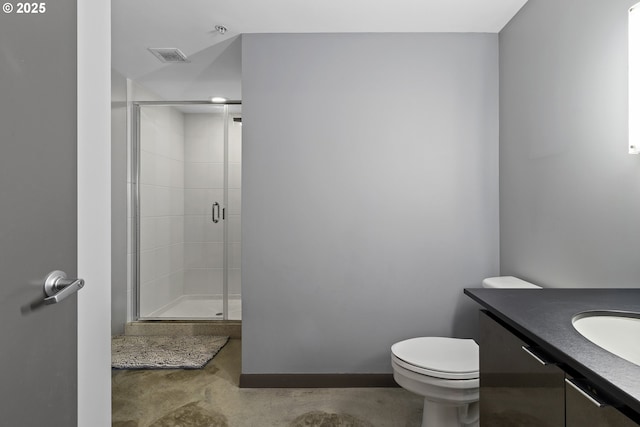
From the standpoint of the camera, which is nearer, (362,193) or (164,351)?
(362,193)

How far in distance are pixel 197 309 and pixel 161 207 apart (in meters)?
1.08

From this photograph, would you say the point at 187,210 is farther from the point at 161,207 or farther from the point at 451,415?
the point at 451,415

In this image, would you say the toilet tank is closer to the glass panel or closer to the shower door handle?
the glass panel

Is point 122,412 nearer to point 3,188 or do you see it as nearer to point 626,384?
point 3,188

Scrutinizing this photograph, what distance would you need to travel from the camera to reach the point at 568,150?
5.60ft

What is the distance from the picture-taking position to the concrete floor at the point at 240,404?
2041mm


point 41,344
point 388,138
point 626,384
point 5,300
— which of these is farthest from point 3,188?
point 388,138

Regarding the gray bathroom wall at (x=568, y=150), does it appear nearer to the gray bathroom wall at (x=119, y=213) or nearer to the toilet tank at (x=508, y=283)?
the toilet tank at (x=508, y=283)

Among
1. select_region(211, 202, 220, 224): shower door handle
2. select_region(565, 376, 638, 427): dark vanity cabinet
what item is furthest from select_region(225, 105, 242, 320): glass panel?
select_region(565, 376, 638, 427): dark vanity cabinet

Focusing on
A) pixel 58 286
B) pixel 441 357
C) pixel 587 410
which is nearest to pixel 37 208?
pixel 58 286

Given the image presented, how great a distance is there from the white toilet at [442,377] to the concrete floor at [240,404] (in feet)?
1.14

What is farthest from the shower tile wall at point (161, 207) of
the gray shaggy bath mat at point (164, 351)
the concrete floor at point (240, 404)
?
the concrete floor at point (240, 404)

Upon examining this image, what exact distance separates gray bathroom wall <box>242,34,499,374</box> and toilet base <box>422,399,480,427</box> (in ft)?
2.32

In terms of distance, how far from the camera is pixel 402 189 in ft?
8.10
